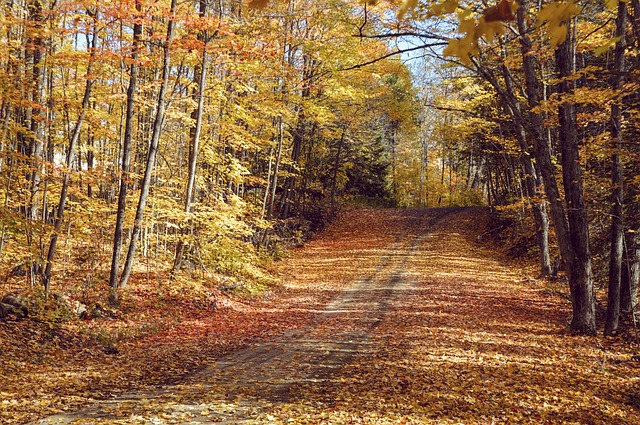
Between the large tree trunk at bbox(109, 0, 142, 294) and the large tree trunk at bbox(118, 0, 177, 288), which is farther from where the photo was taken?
the large tree trunk at bbox(118, 0, 177, 288)

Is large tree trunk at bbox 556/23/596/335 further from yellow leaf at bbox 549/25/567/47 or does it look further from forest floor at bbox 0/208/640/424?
yellow leaf at bbox 549/25/567/47

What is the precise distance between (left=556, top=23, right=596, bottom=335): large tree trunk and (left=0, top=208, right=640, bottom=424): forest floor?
25.6 inches

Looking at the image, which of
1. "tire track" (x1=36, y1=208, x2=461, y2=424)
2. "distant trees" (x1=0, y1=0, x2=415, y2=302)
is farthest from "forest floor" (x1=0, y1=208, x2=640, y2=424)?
"distant trees" (x1=0, y1=0, x2=415, y2=302)

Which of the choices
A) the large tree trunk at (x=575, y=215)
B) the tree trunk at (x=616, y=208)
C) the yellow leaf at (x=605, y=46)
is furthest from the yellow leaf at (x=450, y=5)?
the large tree trunk at (x=575, y=215)

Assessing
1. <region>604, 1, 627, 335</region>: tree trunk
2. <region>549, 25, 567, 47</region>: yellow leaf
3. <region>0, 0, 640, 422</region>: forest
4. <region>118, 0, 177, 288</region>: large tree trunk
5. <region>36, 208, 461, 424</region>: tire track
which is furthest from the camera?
<region>118, 0, 177, 288</region>: large tree trunk

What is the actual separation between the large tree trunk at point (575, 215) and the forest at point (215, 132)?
3 centimetres

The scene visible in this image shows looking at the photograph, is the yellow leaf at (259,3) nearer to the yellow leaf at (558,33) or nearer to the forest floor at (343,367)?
the yellow leaf at (558,33)

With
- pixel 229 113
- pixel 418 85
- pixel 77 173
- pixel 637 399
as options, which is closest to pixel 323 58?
pixel 229 113

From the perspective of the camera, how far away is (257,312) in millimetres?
12344

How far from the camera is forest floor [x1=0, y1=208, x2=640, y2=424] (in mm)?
5625

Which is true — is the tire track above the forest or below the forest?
below

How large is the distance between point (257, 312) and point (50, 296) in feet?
16.1

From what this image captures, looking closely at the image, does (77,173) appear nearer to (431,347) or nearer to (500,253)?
(431,347)

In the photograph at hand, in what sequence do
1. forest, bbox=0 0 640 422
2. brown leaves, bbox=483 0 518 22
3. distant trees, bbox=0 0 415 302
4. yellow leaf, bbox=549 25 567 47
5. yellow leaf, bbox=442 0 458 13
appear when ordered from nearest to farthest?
brown leaves, bbox=483 0 518 22, yellow leaf, bbox=549 25 567 47, yellow leaf, bbox=442 0 458 13, forest, bbox=0 0 640 422, distant trees, bbox=0 0 415 302
